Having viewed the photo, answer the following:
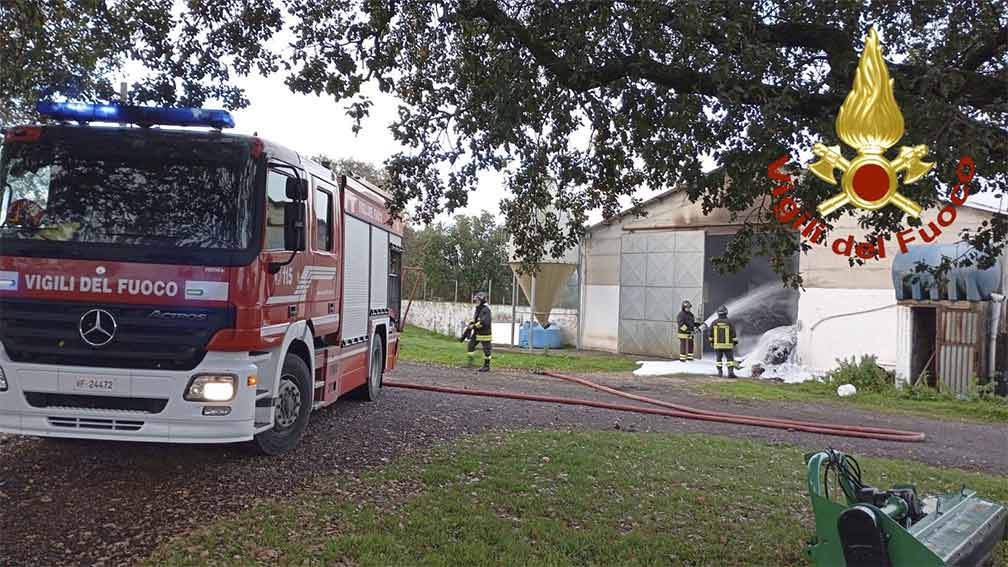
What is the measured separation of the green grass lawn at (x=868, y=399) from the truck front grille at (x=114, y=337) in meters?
11.1

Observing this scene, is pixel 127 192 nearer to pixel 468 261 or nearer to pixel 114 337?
pixel 114 337

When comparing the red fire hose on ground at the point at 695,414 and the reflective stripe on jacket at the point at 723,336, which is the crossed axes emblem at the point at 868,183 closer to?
the red fire hose on ground at the point at 695,414

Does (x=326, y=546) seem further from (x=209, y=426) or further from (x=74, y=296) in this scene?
(x=74, y=296)

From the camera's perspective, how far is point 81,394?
5.45 metres

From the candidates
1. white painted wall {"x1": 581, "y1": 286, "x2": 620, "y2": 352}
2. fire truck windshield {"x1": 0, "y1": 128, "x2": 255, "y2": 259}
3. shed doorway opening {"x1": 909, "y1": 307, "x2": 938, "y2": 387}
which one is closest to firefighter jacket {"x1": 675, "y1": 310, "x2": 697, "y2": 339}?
white painted wall {"x1": 581, "y1": 286, "x2": 620, "y2": 352}

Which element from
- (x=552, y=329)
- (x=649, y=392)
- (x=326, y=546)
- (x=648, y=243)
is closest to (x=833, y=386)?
(x=649, y=392)

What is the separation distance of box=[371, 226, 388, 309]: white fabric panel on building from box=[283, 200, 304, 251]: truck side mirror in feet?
11.6

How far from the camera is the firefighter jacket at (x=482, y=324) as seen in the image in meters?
16.2

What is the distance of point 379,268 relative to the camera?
10.2 meters

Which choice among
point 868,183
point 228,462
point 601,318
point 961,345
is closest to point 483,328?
point 601,318

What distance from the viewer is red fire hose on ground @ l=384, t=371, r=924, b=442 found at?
1014cm

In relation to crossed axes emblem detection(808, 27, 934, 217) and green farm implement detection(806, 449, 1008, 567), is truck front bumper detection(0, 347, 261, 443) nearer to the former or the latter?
green farm implement detection(806, 449, 1008, 567)

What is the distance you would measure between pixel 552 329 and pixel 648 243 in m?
4.04

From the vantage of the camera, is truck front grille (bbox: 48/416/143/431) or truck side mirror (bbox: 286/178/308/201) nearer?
truck front grille (bbox: 48/416/143/431)
